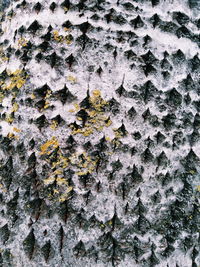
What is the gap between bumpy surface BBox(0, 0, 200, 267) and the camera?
90cm

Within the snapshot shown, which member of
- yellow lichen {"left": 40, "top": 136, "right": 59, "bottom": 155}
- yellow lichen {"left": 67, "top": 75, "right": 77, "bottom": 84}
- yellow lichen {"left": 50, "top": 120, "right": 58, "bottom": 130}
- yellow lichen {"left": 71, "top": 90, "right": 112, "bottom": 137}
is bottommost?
yellow lichen {"left": 40, "top": 136, "right": 59, "bottom": 155}

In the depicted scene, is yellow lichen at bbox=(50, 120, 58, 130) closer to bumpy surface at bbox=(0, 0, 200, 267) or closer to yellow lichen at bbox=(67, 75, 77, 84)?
bumpy surface at bbox=(0, 0, 200, 267)

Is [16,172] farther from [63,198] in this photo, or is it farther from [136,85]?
[136,85]

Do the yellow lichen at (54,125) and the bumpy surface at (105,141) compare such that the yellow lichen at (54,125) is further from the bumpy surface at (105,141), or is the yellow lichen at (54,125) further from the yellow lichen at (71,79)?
the yellow lichen at (71,79)

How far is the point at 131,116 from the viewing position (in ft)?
3.02

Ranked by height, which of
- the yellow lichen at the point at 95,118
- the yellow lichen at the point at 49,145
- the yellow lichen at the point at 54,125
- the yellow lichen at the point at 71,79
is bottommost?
the yellow lichen at the point at 49,145

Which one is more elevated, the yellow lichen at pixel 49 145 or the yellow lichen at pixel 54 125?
the yellow lichen at pixel 54 125

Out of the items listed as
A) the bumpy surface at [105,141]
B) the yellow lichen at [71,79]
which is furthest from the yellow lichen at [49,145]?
the yellow lichen at [71,79]

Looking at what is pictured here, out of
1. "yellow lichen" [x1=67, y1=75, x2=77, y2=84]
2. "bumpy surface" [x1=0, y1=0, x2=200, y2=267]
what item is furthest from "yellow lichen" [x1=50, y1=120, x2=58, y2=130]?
"yellow lichen" [x1=67, y1=75, x2=77, y2=84]

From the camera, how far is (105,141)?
91 cm

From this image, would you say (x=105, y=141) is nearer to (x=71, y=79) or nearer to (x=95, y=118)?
(x=95, y=118)

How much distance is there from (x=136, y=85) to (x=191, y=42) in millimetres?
223

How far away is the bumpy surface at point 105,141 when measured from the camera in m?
0.90

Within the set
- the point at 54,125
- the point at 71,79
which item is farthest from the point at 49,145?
the point at 71,79
